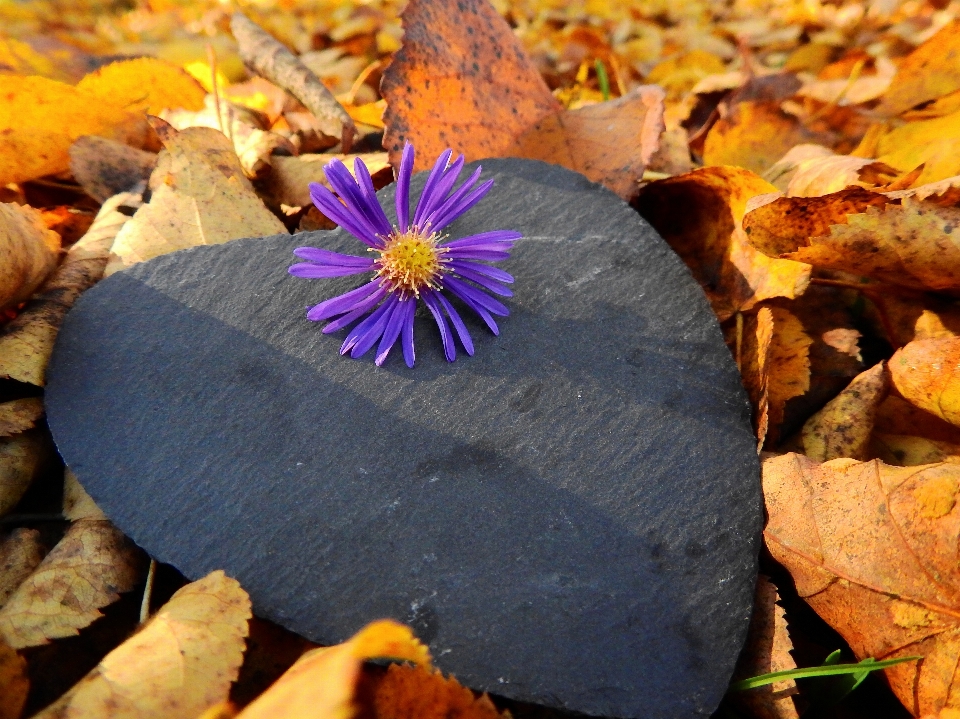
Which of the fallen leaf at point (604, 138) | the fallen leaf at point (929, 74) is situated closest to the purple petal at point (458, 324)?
the fallen leaf at point (604, 138)

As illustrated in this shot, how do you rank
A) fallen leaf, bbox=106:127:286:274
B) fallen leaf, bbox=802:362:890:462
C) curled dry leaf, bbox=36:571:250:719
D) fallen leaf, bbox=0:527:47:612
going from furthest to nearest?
fallen leaf, bbox=106:127:286:274 → fallen leaf, bbox=802:362:890:462 → fallen leaf, bbox=0:527:47:612 → curled dry leaf, bbox=36:571:250:719

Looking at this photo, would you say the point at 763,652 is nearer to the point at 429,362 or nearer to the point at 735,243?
the point at 429,362

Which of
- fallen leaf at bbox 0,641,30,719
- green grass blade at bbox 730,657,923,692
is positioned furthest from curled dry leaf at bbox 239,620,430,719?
green grass blade at bbox 730,657,923,692

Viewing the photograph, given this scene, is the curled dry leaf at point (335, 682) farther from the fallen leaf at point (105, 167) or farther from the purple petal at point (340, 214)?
the fallen leaf at point (105, 167)

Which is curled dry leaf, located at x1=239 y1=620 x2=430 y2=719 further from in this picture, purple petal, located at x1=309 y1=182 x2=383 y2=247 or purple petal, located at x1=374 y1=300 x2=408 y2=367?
purple petal, located at x1=309 y1=182 x2=383 y2=247

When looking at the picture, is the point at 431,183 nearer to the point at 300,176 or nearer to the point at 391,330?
the point at 391,330

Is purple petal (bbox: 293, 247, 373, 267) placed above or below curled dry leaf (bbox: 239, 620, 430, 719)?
above
